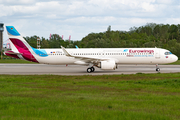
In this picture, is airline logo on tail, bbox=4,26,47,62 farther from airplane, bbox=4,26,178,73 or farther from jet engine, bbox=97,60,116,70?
jet engine, bbox=97,60,116,70

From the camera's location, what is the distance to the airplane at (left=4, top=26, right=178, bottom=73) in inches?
1148

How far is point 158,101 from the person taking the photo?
1054 centimetres

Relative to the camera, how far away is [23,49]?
32.2 metres

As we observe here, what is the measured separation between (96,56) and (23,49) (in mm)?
9915

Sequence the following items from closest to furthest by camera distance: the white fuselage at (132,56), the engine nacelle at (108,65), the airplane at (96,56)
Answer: the engine nacelle at (108,65)
the airplane at (96,56)
the white fuselage at (132,56)

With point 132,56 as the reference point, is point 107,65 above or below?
below

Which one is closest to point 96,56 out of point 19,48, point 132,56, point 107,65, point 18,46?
point 107,65

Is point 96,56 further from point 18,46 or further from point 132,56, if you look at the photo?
point 18,46

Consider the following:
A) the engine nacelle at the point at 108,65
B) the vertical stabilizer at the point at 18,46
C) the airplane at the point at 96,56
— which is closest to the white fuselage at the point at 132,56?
the airplane at the point at 96,56

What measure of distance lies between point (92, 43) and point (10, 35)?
5273cm

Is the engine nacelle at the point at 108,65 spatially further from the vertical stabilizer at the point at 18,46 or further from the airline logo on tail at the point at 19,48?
the vertical stabilizer at the point at 18,46

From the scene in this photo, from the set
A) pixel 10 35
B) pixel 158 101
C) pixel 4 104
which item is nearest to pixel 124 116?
pixel 158 101

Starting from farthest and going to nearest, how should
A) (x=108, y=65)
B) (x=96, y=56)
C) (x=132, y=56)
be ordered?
(x=96, y=56) < (x=132, y=56) < (x=108, y=65)

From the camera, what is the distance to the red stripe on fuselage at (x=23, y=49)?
31.8 metres
